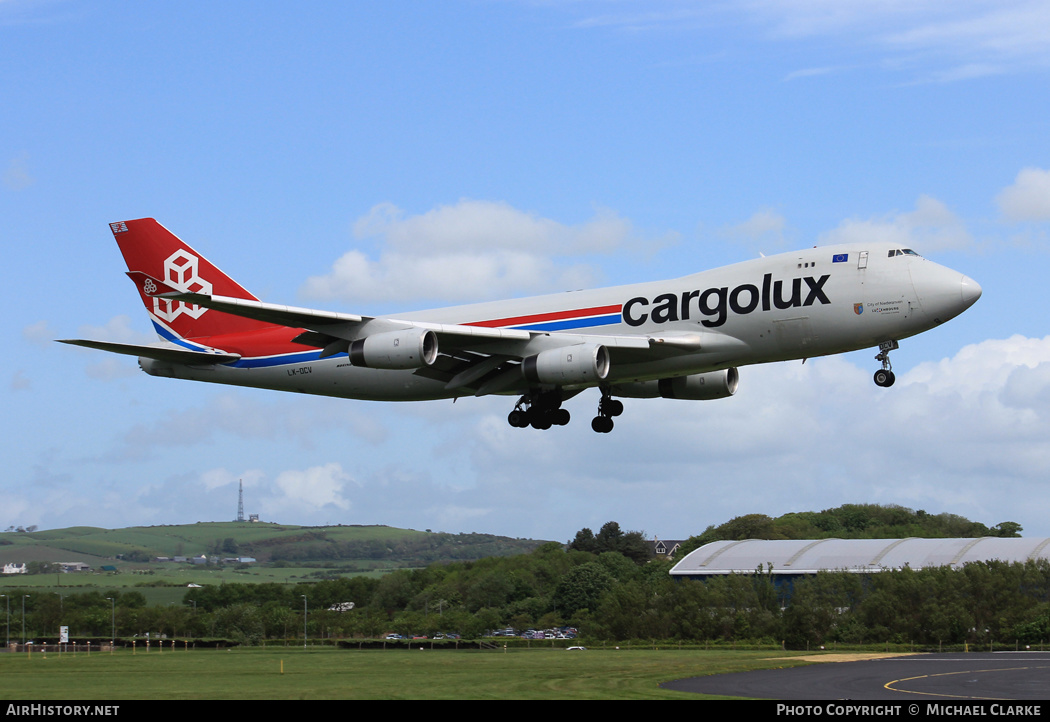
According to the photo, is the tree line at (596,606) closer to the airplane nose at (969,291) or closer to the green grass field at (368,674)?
the green grass field at (368,674)

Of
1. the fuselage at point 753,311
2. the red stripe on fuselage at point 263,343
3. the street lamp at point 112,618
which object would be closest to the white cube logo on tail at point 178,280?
the red stripe on fuselage at point 263,343

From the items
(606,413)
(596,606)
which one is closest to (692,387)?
(606,413)

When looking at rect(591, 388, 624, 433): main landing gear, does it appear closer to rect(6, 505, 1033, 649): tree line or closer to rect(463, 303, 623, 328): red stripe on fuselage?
rect(463, 303, 623, 328): red stripe on fuselage

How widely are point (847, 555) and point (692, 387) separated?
3016 inches

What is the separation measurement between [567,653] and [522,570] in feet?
143

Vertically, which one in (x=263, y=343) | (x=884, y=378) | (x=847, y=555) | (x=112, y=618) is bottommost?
(x=112, y=618)

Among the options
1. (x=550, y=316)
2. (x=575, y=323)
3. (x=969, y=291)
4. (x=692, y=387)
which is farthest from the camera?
(x=692, y=387)

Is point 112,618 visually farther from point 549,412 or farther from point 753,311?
point 753,311

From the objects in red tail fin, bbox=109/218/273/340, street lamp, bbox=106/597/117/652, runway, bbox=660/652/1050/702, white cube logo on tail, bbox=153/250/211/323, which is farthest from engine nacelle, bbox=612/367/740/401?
street lamp, bbox=106/597/117/652

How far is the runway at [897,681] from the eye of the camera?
51312 millimetres

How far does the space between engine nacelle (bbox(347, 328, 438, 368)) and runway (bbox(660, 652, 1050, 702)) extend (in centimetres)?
2268

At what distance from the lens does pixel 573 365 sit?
42.1 meters
